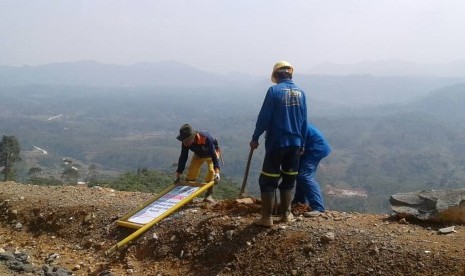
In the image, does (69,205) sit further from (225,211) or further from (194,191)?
(225,211)

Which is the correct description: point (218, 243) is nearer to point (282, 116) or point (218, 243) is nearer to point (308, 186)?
point (308, 186)

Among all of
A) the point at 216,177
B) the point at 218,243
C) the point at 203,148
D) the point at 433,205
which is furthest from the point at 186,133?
the point at 433,205

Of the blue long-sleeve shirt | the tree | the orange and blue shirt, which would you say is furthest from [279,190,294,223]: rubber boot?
the tree

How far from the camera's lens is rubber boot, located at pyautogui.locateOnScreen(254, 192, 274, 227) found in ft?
19.3

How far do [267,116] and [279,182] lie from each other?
1.01 meters

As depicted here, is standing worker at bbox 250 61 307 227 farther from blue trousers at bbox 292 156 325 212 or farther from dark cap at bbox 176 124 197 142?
dark cap at bbox 176 124 197 142

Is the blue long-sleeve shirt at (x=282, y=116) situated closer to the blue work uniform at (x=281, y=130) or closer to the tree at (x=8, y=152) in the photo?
the blue work uniform at (x=281, y=130)

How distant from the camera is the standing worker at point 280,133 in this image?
577cm

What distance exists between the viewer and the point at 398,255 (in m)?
5.09

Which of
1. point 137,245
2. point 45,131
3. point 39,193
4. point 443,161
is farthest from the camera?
point 45,131

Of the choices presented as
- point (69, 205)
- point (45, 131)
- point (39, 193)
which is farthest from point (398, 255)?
point (45, 131)

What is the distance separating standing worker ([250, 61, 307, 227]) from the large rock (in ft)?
6.03

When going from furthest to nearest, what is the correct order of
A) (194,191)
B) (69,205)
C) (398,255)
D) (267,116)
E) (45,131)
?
1. (45,131)
2. (69,205)
3. (194,191)
4. (267,116)
5. (398,255)

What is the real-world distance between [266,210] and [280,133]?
41.8 inches
